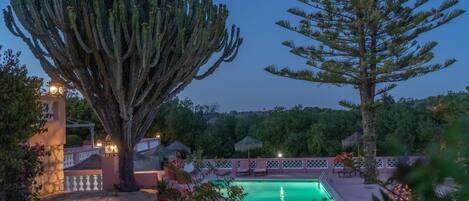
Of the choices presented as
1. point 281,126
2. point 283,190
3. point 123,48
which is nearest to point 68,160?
point 123,48

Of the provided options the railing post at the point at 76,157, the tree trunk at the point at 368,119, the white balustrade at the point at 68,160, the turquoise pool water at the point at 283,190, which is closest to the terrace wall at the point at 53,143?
the white balustrade at the point at 68,160

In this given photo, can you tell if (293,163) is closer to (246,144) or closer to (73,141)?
(246,144)

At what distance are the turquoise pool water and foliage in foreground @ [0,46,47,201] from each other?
6904 millimetres

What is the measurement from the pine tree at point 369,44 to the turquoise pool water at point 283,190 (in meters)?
1.88

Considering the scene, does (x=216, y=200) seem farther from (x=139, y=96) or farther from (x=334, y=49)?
(x=334, y=49)

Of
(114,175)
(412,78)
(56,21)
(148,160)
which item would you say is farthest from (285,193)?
(56,21)

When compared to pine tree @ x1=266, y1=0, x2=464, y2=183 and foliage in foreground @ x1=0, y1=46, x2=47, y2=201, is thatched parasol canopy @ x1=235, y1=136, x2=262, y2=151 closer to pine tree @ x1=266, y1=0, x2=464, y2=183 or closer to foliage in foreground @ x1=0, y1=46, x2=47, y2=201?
pine tree @ x1=266, y1=0, x2=464, y2=183

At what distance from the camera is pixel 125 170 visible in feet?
27.4

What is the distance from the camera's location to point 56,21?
7.49 m

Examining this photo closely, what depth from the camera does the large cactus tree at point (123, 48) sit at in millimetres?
7395

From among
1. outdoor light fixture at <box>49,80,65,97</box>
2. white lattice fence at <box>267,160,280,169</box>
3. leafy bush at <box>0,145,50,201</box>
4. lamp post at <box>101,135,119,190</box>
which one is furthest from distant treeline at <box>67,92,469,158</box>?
leafy bush at <box>0,145,50,201</box>

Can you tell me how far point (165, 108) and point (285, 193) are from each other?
29.3 ft

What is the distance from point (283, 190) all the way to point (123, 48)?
753cm

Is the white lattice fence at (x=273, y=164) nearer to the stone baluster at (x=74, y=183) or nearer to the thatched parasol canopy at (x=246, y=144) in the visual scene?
the thatched parasol canopy at (x=246, y=144)
